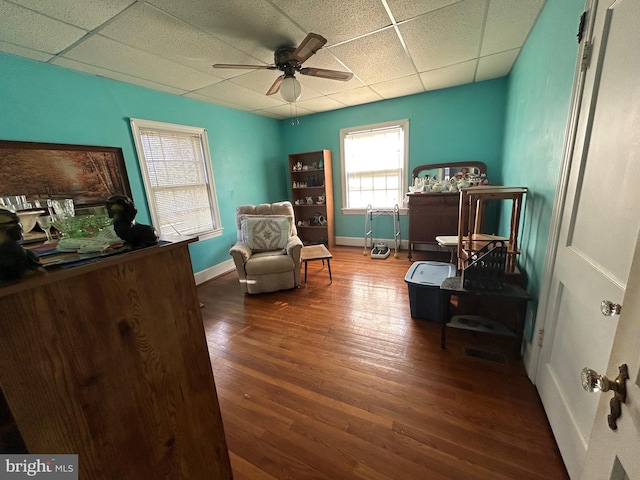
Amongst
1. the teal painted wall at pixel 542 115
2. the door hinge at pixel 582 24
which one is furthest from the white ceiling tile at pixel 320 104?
the door hinge at pixel 582 24

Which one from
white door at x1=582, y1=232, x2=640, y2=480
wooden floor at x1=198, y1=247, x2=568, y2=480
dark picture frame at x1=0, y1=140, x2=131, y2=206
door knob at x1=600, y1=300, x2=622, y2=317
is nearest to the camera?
white door at x1=582, y1=232, x2=640, y2=480

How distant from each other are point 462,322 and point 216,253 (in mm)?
3318

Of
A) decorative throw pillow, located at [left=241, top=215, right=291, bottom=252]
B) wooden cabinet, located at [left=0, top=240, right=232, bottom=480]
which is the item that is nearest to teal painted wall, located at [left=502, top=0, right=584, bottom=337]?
wooden cabinet, located at [left=0, top=240, right=232, bottom=480]

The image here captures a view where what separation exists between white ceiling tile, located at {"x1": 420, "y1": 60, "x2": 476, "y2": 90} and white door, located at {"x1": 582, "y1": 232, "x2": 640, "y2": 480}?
317 centimetres

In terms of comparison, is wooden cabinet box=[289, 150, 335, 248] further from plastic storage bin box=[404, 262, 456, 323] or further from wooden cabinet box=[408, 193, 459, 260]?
plastic storage bin box=[404, 262, 456, 323]

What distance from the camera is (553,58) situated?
1.59m

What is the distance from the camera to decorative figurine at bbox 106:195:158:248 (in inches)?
30.7

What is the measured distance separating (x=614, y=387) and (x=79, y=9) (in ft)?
9.70

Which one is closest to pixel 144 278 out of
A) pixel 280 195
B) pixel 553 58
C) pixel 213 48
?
pixel 213 48

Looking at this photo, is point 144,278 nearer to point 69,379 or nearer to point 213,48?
point 69,379

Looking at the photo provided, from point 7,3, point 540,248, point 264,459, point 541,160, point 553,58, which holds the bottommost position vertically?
point 264,459

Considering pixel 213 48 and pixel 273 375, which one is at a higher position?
pixel 213 48

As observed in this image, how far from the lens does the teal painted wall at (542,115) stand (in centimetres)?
139

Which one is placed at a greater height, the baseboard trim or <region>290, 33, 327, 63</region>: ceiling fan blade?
<region>290, 33, 327, 63</region>: ceiling fan blade
